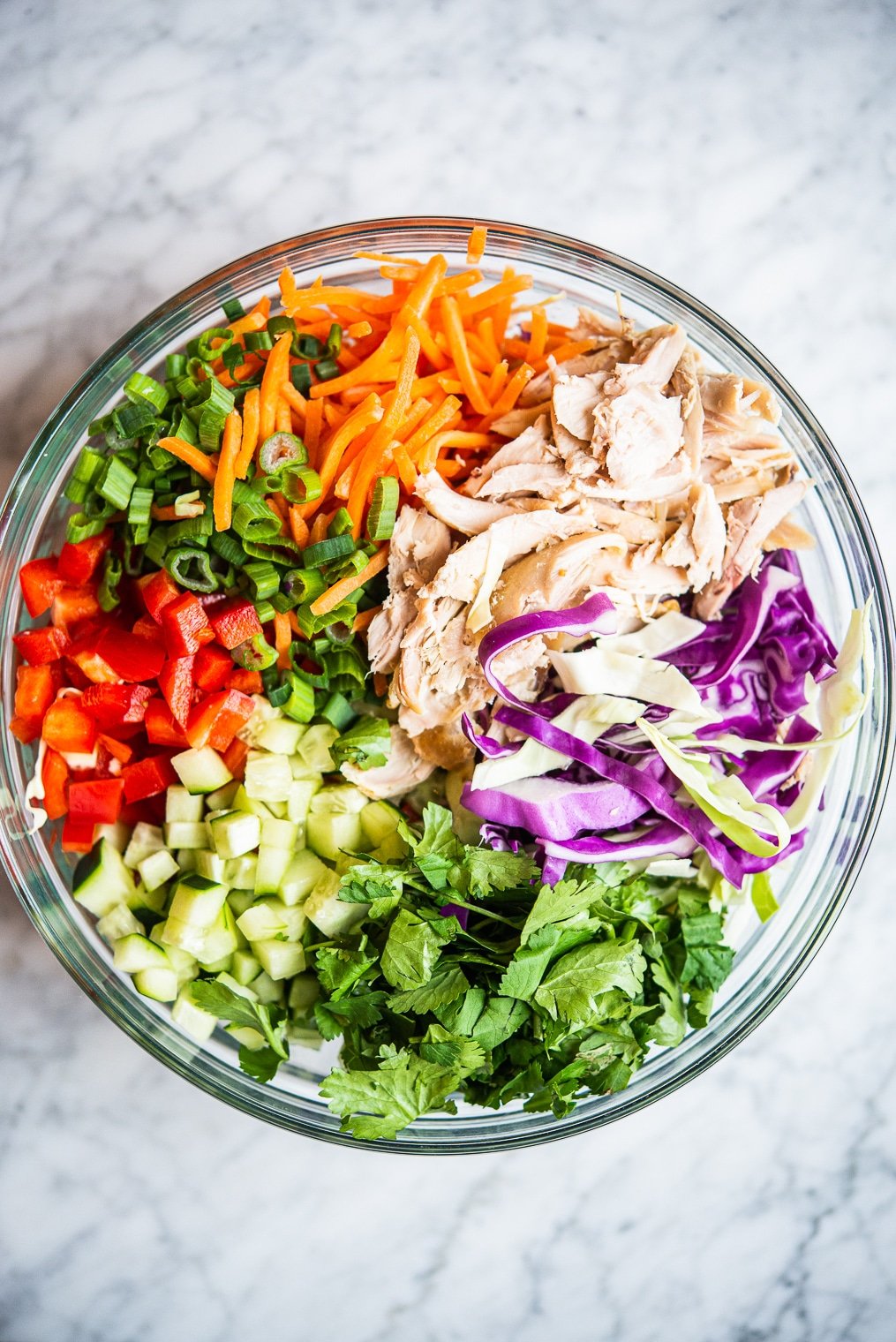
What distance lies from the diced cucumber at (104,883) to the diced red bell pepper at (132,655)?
37 cm

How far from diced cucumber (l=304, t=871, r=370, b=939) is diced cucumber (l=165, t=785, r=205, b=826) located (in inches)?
12.0

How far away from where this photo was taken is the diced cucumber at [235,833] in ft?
5.83

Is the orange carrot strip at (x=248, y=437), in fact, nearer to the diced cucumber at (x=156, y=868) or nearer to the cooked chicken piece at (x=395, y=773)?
the cooked chicken piece at (x=395, y=773)

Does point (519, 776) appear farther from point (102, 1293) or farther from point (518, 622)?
point (102, 1293)

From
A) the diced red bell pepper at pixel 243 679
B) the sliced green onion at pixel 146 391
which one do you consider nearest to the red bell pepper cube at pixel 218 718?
the diced red bell pepper at pixel 243 679

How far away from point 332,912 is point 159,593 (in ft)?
2.29

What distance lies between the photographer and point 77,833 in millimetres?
1884

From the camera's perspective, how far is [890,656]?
2.02 m

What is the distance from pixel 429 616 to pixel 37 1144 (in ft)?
5.10

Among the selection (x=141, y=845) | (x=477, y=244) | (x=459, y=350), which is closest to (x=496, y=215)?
(x=477, y=244)

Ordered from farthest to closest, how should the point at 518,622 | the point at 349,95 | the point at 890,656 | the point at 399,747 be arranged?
the point at 349,95, the point at 890,656, the point at 399,747, the point at 518,622

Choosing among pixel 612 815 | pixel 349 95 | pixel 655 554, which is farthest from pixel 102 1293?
pixel 349 95

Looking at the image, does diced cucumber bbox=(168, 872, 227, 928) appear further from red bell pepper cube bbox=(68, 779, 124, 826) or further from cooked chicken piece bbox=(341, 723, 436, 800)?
cooked chicken piece bbox=(341, 723, 436, 800)

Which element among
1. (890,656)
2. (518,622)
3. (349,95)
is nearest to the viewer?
(518,622)
